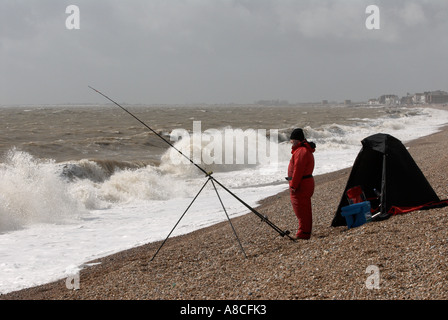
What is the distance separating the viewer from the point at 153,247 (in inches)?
324

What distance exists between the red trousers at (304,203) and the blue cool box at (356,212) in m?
0.53

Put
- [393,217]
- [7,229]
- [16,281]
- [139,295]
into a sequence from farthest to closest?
[7,229]
[16,281]
[393,217]
[139,295]

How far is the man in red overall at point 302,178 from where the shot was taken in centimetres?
644

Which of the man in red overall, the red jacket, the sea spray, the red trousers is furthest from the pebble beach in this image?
the sea spray

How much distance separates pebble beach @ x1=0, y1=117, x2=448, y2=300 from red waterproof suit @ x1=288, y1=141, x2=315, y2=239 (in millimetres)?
253

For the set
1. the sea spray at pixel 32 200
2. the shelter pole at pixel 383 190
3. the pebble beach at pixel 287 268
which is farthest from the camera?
the sea spray at pixel 32 200

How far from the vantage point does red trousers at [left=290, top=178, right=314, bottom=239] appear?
654 cm

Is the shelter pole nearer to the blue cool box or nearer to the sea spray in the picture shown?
the blue cool box

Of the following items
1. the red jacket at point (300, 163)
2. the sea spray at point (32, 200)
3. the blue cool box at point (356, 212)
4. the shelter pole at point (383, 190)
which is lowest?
the sea spray at point (32, 200)

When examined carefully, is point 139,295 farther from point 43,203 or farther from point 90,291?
point 43,203

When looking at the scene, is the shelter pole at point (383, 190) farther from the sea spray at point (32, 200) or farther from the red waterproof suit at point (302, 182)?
the sea spray at point (32, 200)

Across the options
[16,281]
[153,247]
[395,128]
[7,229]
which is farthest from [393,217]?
[395,128]

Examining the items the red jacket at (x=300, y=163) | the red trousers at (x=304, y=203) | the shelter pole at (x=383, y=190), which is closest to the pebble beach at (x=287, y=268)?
the red trousers at (x=304, y=203)

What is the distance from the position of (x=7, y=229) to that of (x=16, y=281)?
374cm
